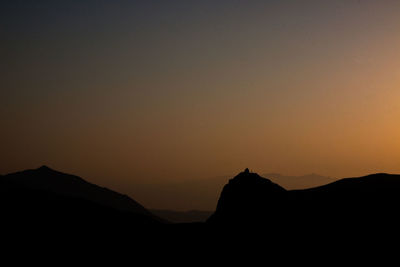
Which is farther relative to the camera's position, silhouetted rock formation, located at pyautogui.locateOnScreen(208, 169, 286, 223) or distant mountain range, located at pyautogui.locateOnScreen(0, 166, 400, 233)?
silhouetted rock formation, located at pyautogui.locateOnScreen(208, 169, 286, 223)

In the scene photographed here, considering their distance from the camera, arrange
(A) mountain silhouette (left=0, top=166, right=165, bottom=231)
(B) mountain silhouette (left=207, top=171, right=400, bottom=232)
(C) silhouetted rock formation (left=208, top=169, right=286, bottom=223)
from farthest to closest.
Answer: (A) mountain silhouette (left=0, top=166, right=165, bottom=231), (C) silhouetted rock formation (left=208, top=169, right=286, bottom=223), (B) mountain silhouette (left=207, top=171, right=400, bottom=232)

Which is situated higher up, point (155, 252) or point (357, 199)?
point (357, 199)

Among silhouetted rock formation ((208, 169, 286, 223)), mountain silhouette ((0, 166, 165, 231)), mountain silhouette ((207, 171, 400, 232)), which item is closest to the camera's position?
mountain silhouette ((207, 171, 400, 232))

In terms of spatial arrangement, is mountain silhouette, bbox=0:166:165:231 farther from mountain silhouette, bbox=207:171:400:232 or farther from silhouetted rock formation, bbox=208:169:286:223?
mountain silhouette, bbox=207:171:400:232

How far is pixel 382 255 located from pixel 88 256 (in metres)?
38.4

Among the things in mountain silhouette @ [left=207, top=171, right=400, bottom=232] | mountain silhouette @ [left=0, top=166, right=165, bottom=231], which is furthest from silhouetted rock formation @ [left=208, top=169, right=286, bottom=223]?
mountain silhouette @ [left=0, top=166, right=165, bottom=231]

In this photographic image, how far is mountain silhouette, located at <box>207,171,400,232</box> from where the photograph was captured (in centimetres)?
5772

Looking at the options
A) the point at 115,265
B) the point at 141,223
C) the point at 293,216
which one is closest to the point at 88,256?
the point at 115,265

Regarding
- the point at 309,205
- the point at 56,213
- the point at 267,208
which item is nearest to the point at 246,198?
the point at 267,208

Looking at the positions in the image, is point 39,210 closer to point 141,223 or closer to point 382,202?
point 141,223

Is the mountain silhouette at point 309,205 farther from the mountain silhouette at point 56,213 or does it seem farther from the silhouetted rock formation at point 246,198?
the mountain silhouette at point 56,213

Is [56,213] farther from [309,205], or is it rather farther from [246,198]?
[309,205]

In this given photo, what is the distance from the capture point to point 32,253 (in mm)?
58969

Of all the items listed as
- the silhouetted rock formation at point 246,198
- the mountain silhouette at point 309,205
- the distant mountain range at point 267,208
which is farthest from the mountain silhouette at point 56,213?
the mountain silhouette at point 309,205
